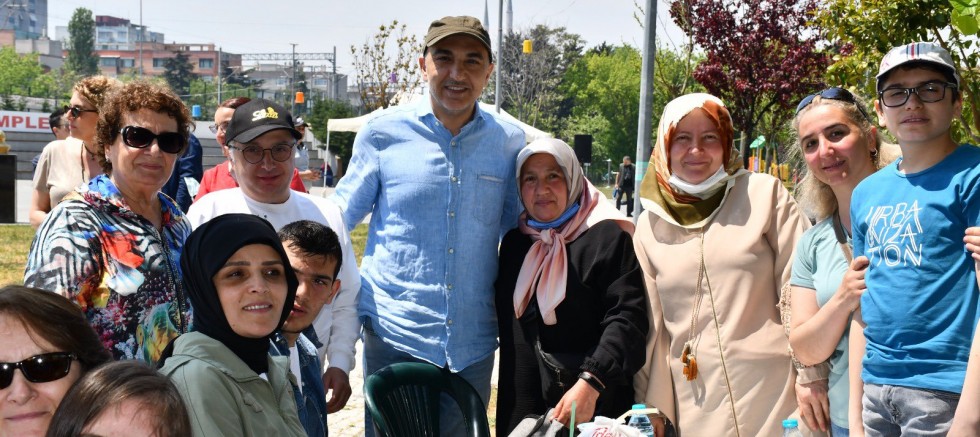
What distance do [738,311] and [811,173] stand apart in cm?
64

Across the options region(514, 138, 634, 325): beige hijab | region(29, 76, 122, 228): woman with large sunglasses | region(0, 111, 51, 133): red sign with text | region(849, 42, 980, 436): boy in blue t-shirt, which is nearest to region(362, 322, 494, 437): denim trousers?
region(514, 138, 634, 325): beige hijab

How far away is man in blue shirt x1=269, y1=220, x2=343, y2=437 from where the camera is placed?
350 cm

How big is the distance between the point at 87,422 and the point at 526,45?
22.0 meters

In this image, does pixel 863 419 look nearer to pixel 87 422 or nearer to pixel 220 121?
pixel 87 422

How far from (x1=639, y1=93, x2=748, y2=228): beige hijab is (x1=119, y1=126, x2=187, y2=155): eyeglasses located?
6.03ft

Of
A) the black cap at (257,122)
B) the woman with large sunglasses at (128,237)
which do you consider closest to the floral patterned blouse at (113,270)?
the woman with large sunglasses at (128,237)

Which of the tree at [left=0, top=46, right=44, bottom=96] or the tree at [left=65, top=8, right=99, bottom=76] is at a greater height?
the tree at [left=65, top=8, right=99, bottom=76]

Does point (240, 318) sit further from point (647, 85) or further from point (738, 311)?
point (647, 85)

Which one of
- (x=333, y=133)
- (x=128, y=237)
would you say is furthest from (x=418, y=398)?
(x=333, y=133)

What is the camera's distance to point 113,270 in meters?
2.86

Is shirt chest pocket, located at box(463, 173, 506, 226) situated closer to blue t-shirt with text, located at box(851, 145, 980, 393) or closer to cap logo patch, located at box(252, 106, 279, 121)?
cap logo patch, located at box(252, 106, 279, 121)

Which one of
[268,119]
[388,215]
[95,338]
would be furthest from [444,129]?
[95,338]

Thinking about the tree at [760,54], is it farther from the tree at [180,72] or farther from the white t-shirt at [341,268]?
the tree at [180,72]

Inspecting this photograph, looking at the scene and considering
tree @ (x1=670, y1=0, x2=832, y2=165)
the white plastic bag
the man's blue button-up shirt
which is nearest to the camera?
the white plastic bag
